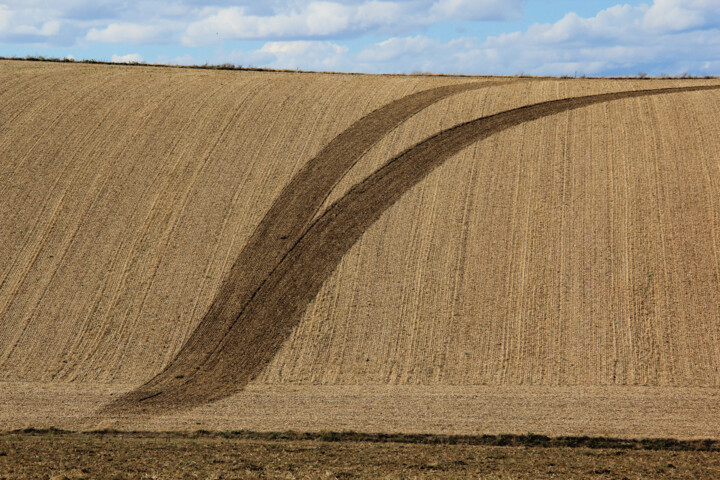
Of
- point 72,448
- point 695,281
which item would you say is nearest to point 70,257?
point 72,448

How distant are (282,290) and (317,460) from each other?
35.9 ft

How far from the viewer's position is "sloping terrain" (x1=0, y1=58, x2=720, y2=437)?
22.2m

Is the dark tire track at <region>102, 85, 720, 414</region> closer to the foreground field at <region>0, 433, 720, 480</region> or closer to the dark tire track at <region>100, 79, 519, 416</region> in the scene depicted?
the dark tire track at <region>100, 79, 519, 416</region>

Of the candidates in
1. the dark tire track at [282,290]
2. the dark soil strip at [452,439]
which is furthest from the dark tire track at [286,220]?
the dark soil strip at [452,439]

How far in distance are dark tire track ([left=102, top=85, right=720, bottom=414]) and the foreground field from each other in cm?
374

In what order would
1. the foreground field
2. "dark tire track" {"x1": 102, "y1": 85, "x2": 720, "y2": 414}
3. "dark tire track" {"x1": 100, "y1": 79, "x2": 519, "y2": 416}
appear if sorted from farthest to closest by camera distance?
"dark tire track" {"x1": 100, "y1": 79, "x2": 519, "y2": 416}
"dark tire track" {"x1": 102, "y1": 85, "x2": 720, "y2": 414}
the foreground field

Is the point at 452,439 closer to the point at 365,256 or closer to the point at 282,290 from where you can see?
the point at 282,290

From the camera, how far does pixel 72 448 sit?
17500mm

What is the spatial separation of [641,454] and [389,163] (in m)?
18.9

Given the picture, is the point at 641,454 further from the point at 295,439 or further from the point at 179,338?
the point at 179,338

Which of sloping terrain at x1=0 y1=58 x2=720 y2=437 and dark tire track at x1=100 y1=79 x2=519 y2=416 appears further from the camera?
dark tire track at x1=100 y1=79 x2=519 y2=416

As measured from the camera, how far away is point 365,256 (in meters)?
28.0

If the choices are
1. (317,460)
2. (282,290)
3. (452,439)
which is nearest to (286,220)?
(282,290)

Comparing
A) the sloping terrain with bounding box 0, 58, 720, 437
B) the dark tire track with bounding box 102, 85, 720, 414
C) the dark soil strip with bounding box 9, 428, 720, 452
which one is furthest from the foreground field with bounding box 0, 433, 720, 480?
the dark tire track with bounding box 102, 85, 720, 414
